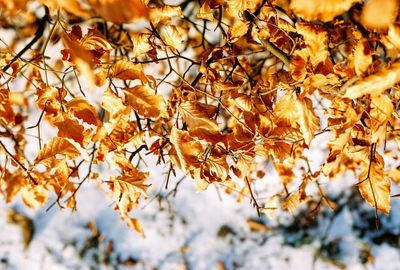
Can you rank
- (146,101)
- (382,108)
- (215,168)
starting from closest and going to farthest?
(382,108)
(146,101)
(215,168)

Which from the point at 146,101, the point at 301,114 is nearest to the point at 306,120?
the point at 301,114

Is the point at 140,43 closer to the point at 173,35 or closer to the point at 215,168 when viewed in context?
the point at 173,35

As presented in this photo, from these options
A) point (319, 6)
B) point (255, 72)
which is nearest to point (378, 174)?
point (319, 6)

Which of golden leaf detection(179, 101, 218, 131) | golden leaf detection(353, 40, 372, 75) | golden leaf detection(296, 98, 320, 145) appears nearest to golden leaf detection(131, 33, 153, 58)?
golden leaf detection(179, 101, 218, 131)

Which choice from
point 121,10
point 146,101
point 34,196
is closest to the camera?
point 121,10

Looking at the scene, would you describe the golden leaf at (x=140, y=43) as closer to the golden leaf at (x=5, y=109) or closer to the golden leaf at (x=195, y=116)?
the golden leaf at (x=195, y=116)

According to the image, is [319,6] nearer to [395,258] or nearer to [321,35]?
[321,35]
